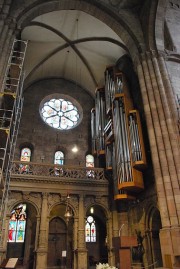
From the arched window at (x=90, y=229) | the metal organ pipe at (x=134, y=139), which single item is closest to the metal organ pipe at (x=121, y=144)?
the metal organ pipe at (x=134, y=139)

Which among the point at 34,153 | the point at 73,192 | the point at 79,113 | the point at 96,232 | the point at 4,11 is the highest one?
the point at 79,113

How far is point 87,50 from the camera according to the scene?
1628 centimetres

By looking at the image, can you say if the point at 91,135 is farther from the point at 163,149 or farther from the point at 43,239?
the point at 163,149

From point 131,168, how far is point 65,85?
34.5 ft

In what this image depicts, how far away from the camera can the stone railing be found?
1296cm

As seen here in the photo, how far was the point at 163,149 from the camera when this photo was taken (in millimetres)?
8906

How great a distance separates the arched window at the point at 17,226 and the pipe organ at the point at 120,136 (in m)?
5.83

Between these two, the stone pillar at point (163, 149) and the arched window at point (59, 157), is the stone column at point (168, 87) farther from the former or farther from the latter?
the arched window at point (59, 157)

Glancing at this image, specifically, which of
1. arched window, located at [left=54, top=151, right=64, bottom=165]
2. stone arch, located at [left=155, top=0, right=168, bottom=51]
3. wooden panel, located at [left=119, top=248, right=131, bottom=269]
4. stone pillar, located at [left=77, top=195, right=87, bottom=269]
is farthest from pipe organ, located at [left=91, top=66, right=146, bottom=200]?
wooden panel, located at [left=119, top=248, right=131, bottom=269]

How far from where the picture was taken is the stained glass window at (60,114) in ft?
57.5

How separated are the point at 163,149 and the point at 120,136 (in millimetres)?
3551

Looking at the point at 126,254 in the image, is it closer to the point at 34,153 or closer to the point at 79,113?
the point at 34,153

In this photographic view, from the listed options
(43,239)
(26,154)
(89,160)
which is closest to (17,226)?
(43,239)

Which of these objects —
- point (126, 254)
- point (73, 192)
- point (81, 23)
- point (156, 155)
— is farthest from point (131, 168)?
point (81, 23)
